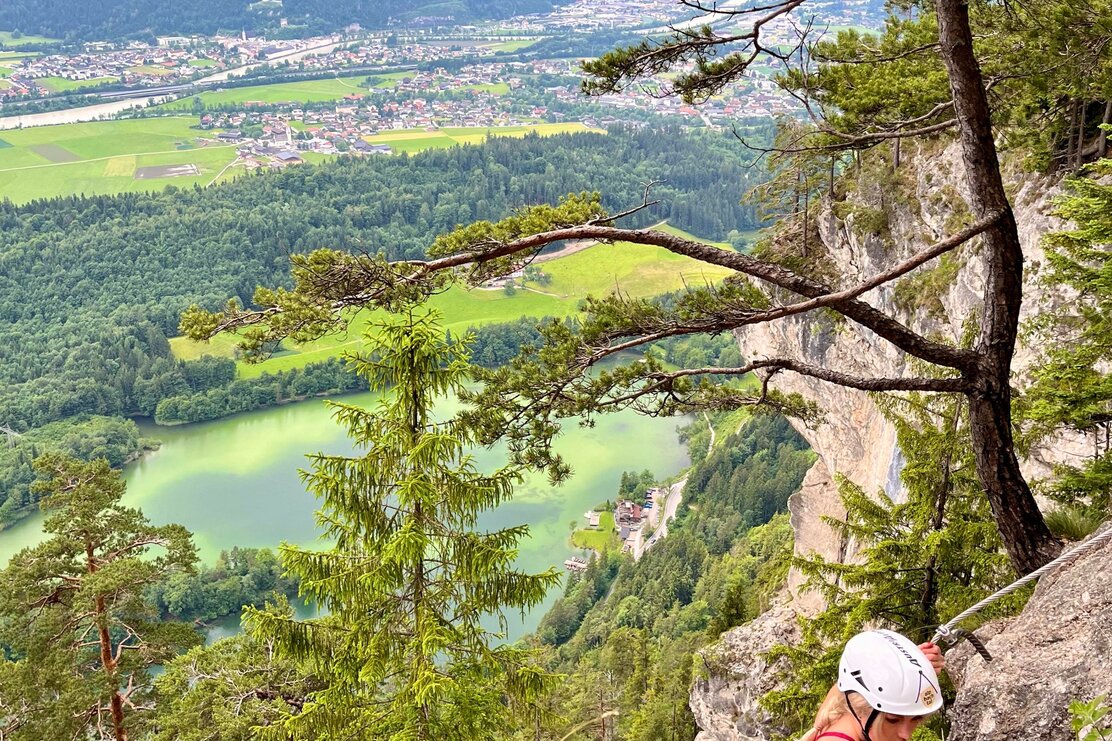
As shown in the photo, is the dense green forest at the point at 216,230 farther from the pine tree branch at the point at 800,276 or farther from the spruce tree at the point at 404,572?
the pine tree branch at the point at 800,276

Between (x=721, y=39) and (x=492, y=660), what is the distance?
4.64 metres

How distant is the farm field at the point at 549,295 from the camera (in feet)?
243

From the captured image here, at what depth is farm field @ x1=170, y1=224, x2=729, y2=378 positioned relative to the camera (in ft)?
243

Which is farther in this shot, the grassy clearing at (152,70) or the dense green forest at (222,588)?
the grassy clearing at (152,70)

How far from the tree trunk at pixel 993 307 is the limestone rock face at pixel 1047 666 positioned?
572 millimetres

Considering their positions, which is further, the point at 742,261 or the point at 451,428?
the point at 451,428

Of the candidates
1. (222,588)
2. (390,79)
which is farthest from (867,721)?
(390,79)

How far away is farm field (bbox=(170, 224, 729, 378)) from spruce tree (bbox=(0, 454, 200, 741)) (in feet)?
194

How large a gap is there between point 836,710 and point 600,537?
1787 inches

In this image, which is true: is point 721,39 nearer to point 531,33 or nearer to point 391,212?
point 391,212

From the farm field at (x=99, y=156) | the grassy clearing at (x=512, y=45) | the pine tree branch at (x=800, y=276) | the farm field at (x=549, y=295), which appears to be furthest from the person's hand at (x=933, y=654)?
the grassy clearing at (x=512, y=45)

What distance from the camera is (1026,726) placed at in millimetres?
3861

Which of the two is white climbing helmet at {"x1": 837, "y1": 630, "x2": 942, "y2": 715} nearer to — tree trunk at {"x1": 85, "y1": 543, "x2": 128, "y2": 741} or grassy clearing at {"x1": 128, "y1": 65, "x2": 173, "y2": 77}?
tree trunk at {"x1": 85, "y1": 543, "x2": 128, "y2": 741}

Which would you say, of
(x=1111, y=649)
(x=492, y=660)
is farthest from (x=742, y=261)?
(x=492, y=660)
